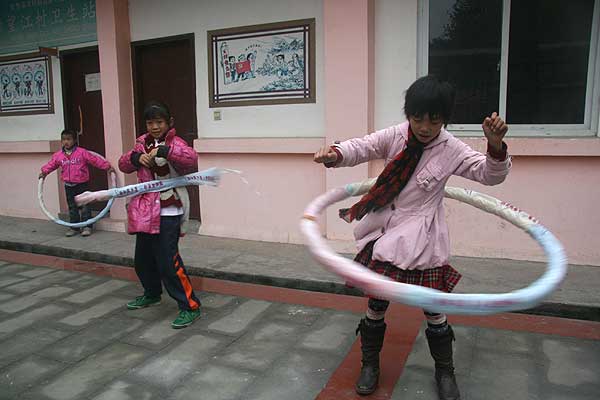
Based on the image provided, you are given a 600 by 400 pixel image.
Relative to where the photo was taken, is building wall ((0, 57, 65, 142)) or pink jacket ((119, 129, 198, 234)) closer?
pink jacket ((119, 129, 198, 234))

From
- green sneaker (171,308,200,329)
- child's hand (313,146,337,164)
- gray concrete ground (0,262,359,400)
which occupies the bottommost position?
gray concrete ground (0,262,359,400)

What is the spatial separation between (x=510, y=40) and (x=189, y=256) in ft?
13.6

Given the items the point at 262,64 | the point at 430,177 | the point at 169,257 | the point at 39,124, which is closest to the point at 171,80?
the point at 262,64

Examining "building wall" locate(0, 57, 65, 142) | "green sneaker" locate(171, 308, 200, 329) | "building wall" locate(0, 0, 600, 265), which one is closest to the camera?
"green sneaker" locate(171, 308, 200, 329)

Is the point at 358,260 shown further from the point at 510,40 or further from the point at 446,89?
the point at 510,40

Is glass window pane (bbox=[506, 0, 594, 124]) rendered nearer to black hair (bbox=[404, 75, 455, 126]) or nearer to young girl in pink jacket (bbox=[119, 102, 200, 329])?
black hair (bbox=[404, 75, 455, 126])

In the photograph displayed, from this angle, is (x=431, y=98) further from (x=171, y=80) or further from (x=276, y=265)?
(x=171, y=80)

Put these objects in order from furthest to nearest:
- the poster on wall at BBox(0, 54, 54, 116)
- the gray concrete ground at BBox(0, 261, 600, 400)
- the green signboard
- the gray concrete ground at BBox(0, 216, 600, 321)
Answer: the poster on wall at BBox(0, 54, 54, 116)
the green signboard
the gray concrete ground at BBox(0, 216, 600, 321)
the gray concrete ground at BBox(0, 261, 600, 400)

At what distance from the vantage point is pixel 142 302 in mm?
4500

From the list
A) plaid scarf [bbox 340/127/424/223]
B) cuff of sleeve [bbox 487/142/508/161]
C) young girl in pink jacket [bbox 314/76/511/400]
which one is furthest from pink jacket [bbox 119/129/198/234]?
cuff of sleeve [bbox 487/142/508/161]

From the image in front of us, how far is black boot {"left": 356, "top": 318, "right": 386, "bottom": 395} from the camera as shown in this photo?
9.73 ft

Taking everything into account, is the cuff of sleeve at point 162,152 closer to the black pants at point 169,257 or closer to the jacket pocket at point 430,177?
the black pants at point 169,257

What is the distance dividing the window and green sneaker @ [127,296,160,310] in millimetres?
3591

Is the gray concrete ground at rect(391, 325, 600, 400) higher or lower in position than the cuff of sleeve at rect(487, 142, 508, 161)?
lower
